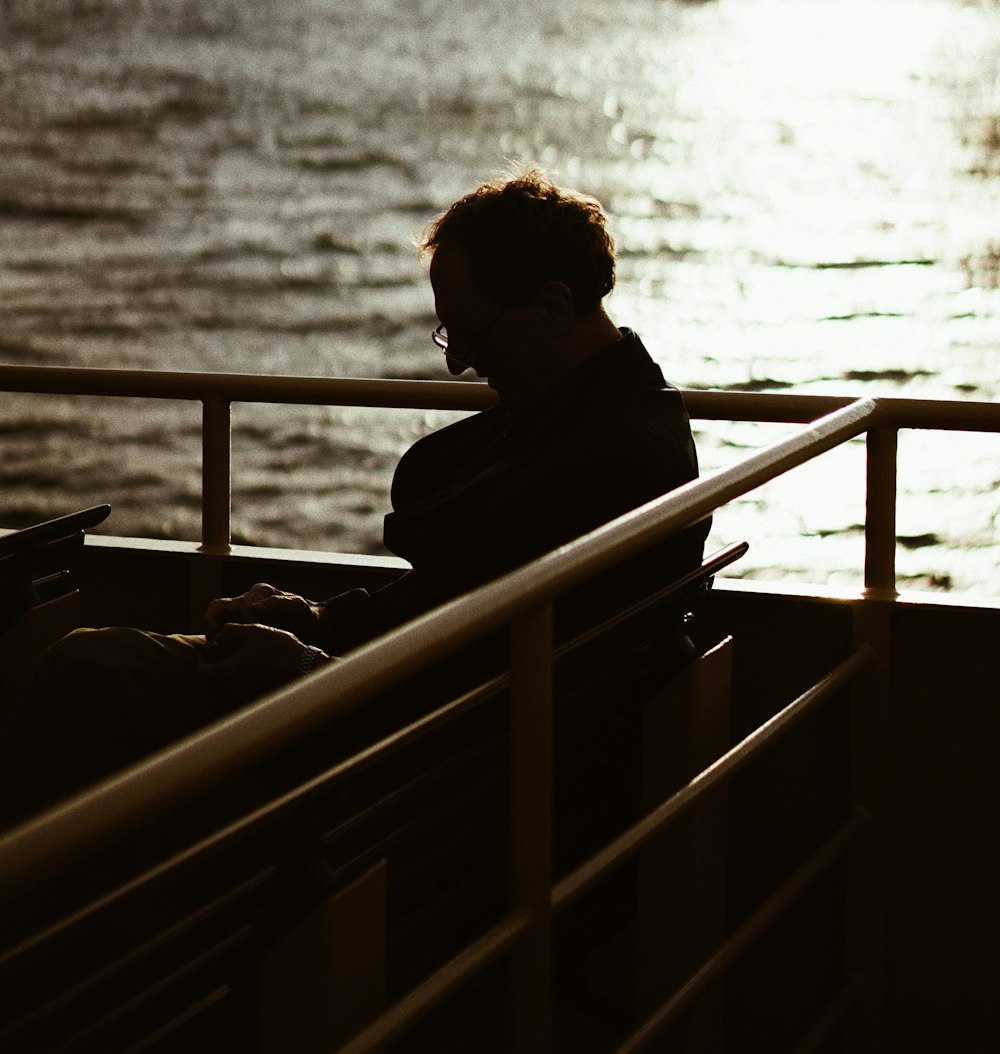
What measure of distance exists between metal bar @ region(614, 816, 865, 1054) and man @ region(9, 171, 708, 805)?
43 cm

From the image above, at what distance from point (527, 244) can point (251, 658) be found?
65 cm

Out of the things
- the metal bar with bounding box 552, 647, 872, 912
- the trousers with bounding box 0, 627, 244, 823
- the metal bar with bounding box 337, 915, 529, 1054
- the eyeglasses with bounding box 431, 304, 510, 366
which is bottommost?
the metal bar with bounding box 337, 915, 529, 1054

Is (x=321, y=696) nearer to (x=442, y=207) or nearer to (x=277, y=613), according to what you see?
(x=277, y=613)

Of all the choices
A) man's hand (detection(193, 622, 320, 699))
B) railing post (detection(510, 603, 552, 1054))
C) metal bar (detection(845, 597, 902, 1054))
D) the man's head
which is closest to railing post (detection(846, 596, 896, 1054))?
metal bar (detection(845, 597, 902, 1054))

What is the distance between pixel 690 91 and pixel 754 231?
12.1ft

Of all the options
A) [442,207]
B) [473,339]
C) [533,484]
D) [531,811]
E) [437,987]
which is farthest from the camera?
[442,207]

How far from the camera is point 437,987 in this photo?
4.66ft

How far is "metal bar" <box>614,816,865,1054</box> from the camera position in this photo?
183 cm

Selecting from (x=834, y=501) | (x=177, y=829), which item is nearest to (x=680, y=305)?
(x=834, y=501)

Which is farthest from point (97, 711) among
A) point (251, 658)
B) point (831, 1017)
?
point (831, 1017)

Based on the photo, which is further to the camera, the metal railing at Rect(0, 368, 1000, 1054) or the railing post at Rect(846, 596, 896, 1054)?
the railing post at Rect(846, 596, 896, 1054)

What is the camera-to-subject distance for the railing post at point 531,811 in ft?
4.95

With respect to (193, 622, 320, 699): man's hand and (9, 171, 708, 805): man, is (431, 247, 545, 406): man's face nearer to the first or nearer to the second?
(9, 171, 708, 805): man

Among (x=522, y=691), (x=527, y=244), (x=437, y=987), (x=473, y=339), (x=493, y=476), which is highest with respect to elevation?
(x=527, y=244)
